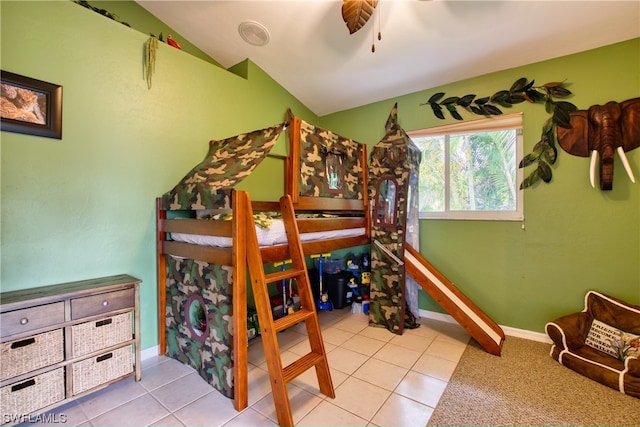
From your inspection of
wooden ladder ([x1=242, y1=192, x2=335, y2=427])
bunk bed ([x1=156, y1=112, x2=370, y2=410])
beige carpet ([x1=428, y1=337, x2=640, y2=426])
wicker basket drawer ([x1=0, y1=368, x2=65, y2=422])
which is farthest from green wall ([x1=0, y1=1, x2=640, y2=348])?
wooden ladder ([x1=242, y1=192, x2=335, y2=427])

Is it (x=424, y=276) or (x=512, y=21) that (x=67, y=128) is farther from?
(x=512, y=21)

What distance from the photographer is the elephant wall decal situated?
2.38 m

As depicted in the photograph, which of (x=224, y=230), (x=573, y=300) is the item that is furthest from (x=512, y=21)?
(x=224, y=230)

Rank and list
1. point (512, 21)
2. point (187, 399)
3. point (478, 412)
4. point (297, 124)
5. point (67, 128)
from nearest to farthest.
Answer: point (478, 412) < point (187, 399) < point (67, 128) < point (512, 21) < point (297, 124)

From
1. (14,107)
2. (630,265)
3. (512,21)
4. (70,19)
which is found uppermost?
(512,21)

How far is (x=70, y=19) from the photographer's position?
204 centimetres

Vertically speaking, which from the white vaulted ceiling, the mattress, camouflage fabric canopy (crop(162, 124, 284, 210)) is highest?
the white vaulted ceiling

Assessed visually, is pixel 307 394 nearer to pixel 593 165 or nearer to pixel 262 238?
pixel 262 238

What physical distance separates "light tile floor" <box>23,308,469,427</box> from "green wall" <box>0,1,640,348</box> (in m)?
0.58

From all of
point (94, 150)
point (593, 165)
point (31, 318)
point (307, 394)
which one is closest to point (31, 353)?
point (31, 318)

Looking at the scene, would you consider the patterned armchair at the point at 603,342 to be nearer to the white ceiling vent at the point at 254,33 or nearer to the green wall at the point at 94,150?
the green wall at the point at 94,150

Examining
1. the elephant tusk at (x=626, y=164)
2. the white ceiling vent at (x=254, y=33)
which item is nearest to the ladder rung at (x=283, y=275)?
the white ceiling vent at (x=254, y=33)

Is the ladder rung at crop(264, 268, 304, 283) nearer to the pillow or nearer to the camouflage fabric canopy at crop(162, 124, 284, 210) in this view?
the camouflage fabric canopy at crop(162, 124, 284, 210)

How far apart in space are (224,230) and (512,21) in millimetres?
2878
